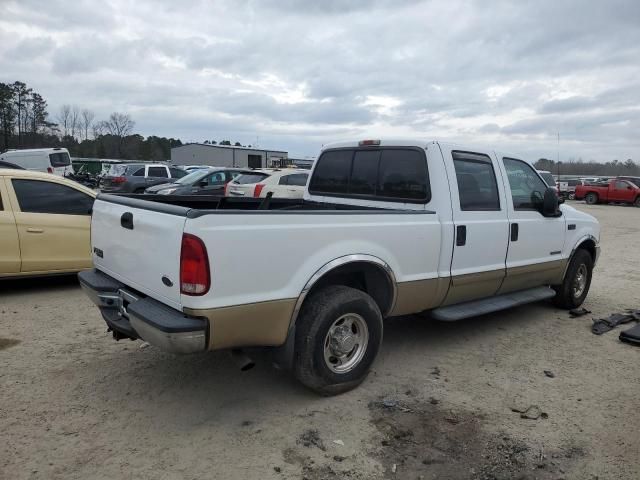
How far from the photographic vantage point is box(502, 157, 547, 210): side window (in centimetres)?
516

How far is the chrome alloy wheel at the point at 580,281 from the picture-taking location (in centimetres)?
631

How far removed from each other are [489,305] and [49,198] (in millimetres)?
5474

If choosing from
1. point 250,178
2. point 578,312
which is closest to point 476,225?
point 578,312

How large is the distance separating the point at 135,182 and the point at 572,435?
2184cm

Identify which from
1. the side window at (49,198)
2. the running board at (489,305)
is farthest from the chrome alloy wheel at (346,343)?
the side window at (49,198)

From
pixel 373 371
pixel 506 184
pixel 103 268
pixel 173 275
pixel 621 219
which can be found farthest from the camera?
pixel 621 219

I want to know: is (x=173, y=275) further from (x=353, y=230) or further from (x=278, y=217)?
(x=353, y=230)

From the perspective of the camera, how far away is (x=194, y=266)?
9.66 ft

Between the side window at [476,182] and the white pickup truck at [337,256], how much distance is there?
0.02 meters

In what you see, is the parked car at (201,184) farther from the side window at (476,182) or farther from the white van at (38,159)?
the side window at (476,182)

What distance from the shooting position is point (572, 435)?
11.0 feet

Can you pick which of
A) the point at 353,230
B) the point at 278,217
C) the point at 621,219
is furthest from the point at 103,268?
the point at 621,219

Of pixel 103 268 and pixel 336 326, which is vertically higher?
pixel 103 268

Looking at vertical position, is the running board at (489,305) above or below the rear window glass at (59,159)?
below
